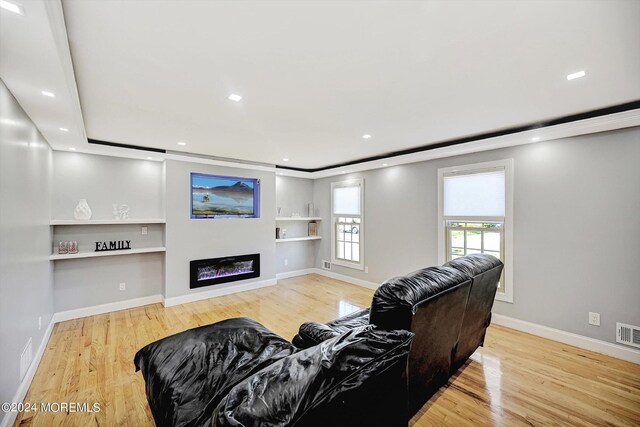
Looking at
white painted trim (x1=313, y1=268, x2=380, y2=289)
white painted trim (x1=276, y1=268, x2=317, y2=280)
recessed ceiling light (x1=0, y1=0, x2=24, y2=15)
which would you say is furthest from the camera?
white painted trim (x1=276, y1=268, x2=317, y2=280)

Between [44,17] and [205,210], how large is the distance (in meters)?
3.75

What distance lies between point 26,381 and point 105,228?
2.34m

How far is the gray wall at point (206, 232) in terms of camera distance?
4430 mm

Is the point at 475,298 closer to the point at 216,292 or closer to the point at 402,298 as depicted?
the point at 402,298

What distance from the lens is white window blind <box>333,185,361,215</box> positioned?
5.84 metres

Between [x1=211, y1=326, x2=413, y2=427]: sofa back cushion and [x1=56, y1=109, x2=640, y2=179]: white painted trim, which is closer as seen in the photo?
[x1=211, y1=326, x2=413, y2=427]: sofa back cushion

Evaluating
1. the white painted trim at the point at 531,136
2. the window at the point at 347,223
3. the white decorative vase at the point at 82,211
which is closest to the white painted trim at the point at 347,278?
the window at the point at 347,223

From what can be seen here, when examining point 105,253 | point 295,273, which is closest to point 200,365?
point 105,253

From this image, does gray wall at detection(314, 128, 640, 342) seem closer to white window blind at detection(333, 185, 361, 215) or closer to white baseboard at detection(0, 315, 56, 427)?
white window blind at detection(333, 185, 361, 215)

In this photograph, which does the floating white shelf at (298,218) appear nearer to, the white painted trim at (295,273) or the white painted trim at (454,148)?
the white painted trim at (454,148)

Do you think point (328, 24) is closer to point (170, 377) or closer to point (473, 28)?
point (473, 28)

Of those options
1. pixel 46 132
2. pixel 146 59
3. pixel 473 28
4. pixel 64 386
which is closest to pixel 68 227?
pixel 46 132

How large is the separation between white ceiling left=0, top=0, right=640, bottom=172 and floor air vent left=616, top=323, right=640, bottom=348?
2245 mm

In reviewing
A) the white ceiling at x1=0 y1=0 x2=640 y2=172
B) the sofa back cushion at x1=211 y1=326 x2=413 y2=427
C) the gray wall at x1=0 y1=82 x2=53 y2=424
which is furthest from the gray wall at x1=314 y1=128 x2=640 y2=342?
the gray wall at x1=0 y1=82 x2=53 y2=424
